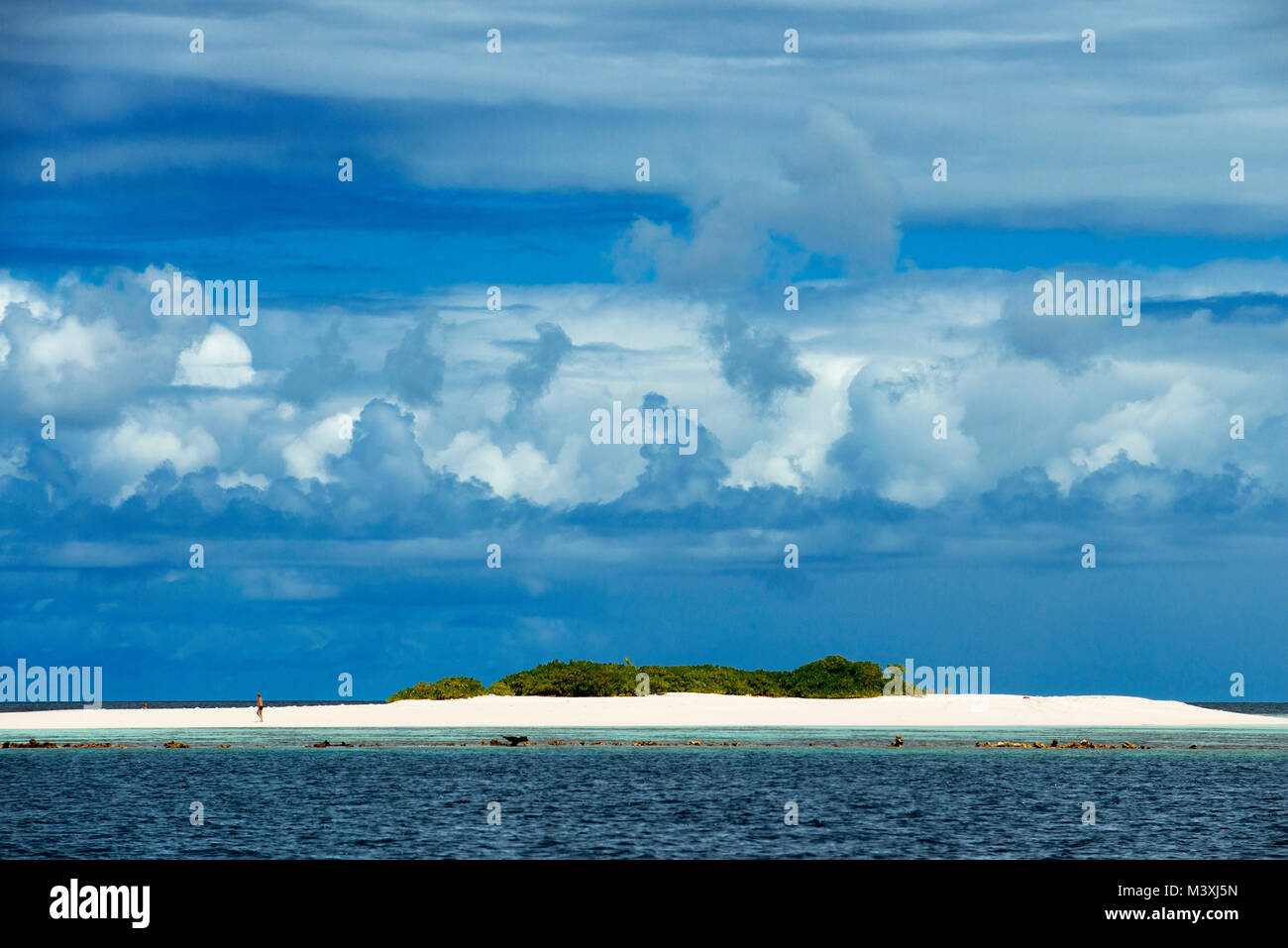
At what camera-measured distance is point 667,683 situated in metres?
121

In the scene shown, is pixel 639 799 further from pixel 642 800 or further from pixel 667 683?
pixel 667 683

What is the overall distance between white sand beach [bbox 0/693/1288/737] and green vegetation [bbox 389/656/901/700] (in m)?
2.53

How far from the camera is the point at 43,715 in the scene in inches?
4306

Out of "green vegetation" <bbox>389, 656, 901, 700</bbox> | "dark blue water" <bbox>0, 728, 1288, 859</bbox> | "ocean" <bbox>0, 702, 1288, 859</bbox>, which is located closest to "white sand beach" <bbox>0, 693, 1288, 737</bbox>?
"green vegetation" <bbox>389, 656, 901, 700</bbox>

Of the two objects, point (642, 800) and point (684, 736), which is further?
point (684, 736)

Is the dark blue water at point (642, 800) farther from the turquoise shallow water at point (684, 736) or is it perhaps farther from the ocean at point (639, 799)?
the turquoise shallow water at point (684, 736)

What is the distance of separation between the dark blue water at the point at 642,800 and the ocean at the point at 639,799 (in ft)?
0.54

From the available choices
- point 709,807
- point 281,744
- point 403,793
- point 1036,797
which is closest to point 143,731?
point 281,744

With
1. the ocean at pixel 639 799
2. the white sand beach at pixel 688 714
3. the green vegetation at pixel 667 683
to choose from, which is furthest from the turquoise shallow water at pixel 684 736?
the green vegetation at pixel 667 683

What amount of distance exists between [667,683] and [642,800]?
6905 centimetres

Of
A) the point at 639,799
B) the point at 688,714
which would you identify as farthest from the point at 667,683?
the point at 639,799
